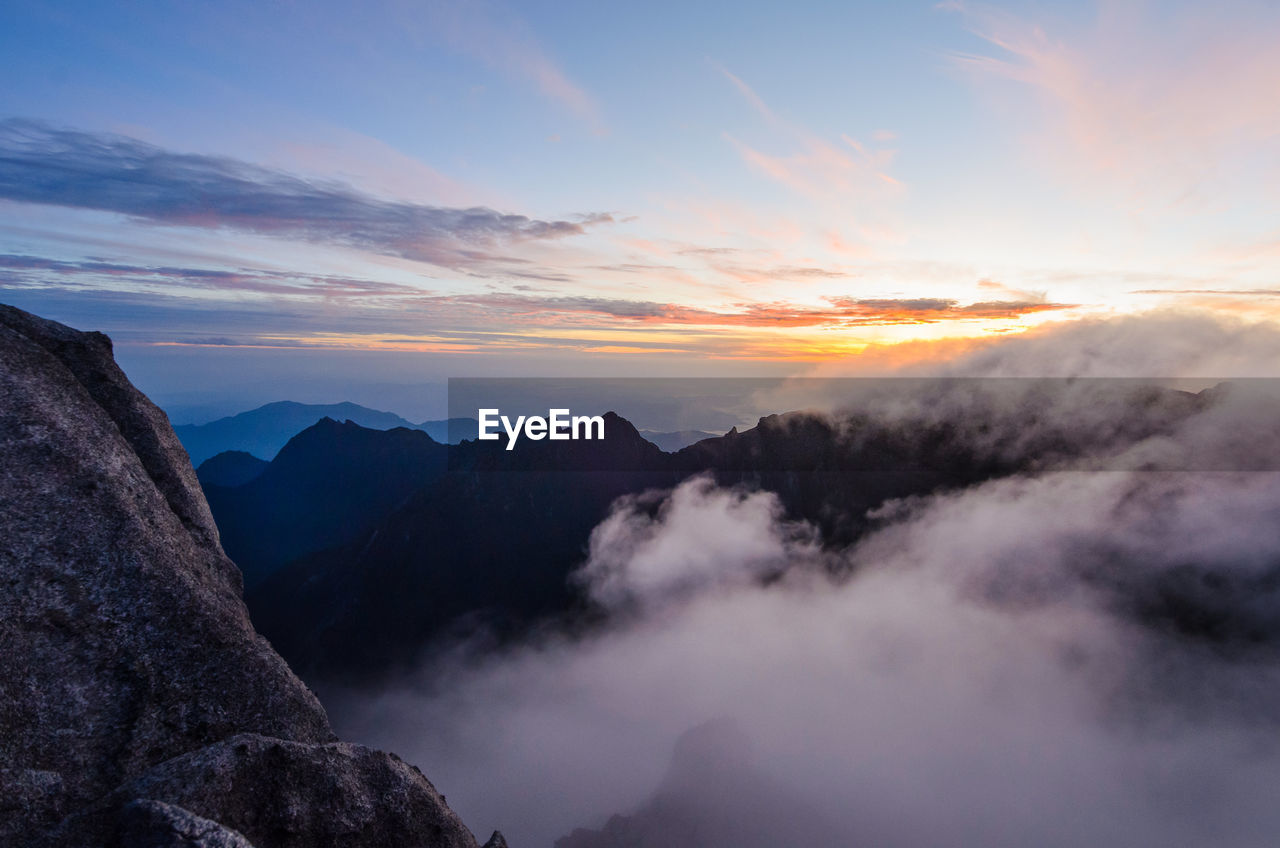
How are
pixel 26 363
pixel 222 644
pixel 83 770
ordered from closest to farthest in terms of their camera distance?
pixel 83 770, pixel 222 644, pixel 26 363

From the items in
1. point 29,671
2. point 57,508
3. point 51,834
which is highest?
point 57,508

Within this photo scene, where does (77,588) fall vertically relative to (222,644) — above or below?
above

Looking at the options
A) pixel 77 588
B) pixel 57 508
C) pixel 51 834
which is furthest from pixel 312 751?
pixel 57 508

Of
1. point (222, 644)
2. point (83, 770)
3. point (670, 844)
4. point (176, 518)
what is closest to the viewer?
point (83, 770)

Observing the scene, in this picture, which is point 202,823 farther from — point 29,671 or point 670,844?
point 670,844

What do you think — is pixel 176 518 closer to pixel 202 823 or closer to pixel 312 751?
pixel 312 751

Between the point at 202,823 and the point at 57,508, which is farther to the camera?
the point at 57,508
